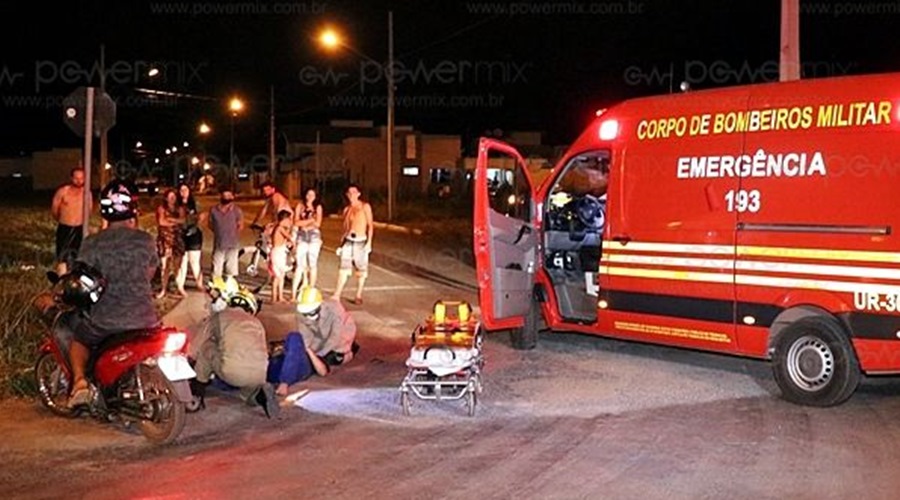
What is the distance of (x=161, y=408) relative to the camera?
7.54 metres

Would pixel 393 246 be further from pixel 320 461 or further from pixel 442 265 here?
pixel 320 461

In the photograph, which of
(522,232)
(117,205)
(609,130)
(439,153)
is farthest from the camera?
(439,153)

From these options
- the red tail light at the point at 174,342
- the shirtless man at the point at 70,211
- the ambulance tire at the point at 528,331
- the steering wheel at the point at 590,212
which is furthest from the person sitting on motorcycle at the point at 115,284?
the shirtless man at the point at 70,211

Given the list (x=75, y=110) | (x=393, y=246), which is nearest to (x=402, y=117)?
(x=393, y=246)

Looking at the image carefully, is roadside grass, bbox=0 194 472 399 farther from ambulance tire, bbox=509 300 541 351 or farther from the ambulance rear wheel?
ambulance tire, bbox=509 300 541 351

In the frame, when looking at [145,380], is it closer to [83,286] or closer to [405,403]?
[83,286]

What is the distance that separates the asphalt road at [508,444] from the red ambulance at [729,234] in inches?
20.6

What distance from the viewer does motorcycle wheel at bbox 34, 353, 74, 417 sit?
8.31m

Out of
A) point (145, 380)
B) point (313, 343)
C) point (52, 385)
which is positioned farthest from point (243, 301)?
point (145, 380)

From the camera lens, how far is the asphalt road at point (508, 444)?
21.4 feet

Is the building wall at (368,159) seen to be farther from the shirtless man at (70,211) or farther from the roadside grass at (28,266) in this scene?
the shirtless man at (70,211)

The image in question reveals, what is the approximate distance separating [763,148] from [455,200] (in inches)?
1458

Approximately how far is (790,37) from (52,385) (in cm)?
946

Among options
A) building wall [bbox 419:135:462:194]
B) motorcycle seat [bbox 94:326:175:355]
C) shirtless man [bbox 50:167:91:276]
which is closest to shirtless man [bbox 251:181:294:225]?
shirtless man [bbox 50:167:91:276]
